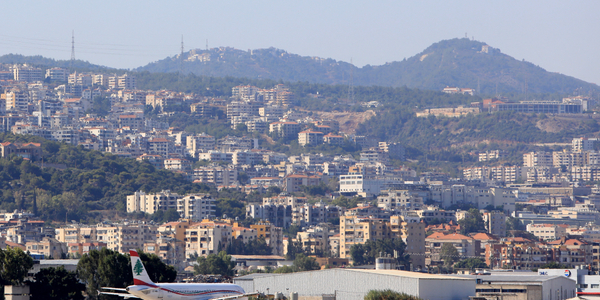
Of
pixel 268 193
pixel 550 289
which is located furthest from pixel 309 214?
pixel 550 289

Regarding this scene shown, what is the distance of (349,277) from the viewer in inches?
1877

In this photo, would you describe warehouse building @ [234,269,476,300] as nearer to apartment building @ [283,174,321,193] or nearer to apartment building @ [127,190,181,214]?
apartment building @ [127,190,181,214]

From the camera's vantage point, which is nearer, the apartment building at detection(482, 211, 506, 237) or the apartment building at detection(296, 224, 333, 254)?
the apartment building at detection(296, 224, 333, 254)

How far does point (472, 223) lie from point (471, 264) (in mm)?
32082

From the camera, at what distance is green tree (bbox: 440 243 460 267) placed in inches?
4287

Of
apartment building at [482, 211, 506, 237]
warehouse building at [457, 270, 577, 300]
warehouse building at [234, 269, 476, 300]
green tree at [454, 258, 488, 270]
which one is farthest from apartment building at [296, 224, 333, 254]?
warehouse building at [234, 269, 476, 300]

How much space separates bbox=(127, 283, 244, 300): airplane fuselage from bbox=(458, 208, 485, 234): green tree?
88.3 m

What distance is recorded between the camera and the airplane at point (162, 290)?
139 ft

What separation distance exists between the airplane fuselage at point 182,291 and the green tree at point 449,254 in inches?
2501

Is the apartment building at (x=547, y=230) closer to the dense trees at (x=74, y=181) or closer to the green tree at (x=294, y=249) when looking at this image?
the green tree at (x=294, y=249)

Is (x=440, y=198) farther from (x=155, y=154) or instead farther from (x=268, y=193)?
(x=155, y=154)

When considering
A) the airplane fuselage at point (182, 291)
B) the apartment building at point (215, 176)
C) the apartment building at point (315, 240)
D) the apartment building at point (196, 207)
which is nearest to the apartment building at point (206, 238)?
the apartment building at point (315, 240)

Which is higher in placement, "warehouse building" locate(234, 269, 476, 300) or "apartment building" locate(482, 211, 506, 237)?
"warehouse building" locate(234, 269, 476, 300)

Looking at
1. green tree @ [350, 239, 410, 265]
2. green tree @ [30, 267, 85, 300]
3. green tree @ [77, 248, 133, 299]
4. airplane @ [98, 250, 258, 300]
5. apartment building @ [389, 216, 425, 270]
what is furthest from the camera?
apartment building @ [389, 216, 425, 270]
